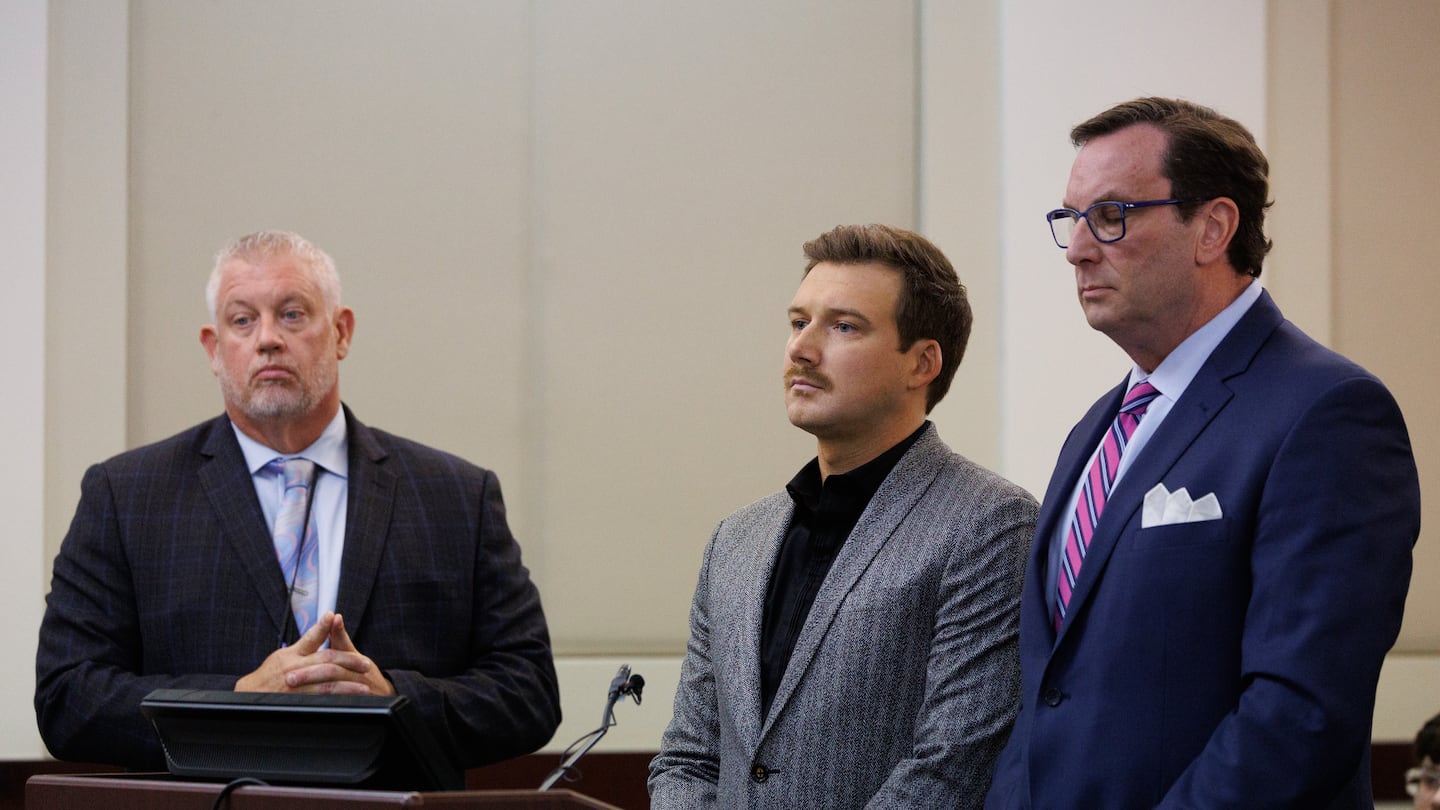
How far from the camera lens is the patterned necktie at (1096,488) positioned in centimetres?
203

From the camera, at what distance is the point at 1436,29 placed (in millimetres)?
4512

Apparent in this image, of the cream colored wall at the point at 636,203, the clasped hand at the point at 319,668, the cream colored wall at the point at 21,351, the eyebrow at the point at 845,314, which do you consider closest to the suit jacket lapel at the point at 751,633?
the eyebrow at the point at 845,314

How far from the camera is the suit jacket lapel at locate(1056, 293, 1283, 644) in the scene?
1.89 m

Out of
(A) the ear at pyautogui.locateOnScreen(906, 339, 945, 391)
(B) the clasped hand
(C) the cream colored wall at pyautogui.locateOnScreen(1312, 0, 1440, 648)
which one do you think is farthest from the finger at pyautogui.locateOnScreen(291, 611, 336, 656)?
(C) the cream colored wall at pyautogui.locateOnScreen(1312, 0, 1440, 648)

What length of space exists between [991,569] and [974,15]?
253 cm

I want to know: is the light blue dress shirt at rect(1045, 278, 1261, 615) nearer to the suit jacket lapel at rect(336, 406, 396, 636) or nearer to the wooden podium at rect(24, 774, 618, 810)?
the wooden podium at rect(24, 774, 618, 810)

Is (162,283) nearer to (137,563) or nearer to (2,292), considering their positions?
(2,292)

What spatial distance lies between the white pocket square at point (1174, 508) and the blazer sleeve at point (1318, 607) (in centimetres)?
7

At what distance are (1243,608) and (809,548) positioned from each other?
2.69 ft

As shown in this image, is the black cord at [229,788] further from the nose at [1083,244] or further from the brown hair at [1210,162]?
the brown hair at [1210,162]

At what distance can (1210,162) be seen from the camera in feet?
6.48

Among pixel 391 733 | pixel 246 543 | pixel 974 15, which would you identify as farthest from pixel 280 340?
pixel 974 15

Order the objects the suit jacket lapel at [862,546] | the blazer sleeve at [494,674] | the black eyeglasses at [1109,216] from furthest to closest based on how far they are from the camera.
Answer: the blazer sleeve at [494,674]
the suit jacket lapel at [862,546]
the black eyeglasses at [1109,216]

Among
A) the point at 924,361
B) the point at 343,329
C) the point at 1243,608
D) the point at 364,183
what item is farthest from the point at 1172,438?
the point at 364,183
